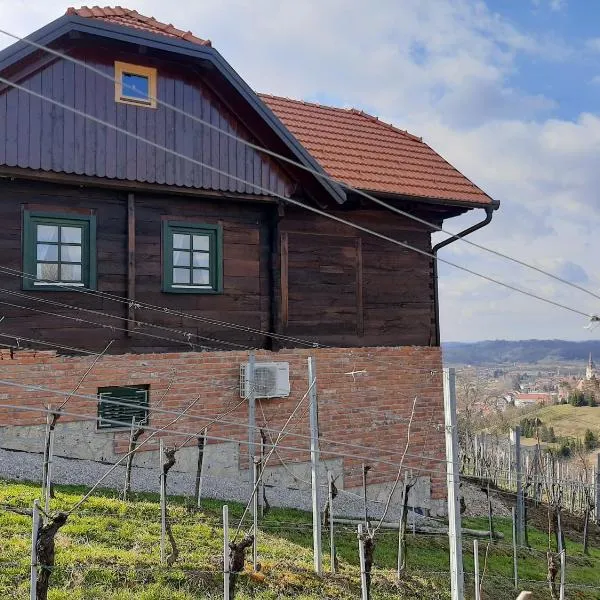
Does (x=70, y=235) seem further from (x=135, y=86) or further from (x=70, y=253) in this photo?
(x=135, y=86)

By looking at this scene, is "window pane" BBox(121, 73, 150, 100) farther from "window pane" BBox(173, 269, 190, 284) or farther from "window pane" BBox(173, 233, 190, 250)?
"window pane" BBox(173, 269, 190, 284)

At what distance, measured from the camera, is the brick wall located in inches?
354

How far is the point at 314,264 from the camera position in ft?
37.5

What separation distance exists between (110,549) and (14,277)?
4.54 meters

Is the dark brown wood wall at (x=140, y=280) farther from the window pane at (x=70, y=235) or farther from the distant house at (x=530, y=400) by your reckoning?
the distant house at (x=530, y=400)

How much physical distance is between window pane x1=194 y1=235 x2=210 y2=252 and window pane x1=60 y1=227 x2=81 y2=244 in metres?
1.86

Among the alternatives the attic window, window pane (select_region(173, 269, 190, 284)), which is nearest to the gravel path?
window pane (select_region(173, 269, 190, 284))

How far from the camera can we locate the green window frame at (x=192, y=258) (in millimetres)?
10164

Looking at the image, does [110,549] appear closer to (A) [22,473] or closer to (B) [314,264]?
(A) [22,473]

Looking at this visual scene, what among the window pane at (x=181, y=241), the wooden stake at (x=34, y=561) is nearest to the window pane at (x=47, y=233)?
the window pane at (x=181, y=241)

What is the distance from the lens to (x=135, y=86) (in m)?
9.80

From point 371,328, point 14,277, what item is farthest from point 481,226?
point 14,277

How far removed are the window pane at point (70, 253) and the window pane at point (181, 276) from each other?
1508 millimetres

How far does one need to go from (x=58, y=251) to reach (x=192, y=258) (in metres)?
2.10
